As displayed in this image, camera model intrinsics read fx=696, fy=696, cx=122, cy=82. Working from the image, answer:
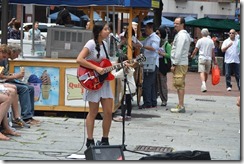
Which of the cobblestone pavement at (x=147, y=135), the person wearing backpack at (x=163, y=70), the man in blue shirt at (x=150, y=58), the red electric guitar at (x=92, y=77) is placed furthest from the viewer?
the person wearing backpack at (x=163, y=70)

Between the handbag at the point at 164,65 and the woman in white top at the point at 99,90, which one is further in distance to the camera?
the handbag at the point at 164,65

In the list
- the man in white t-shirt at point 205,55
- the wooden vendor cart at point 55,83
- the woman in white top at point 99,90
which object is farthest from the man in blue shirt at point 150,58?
the man in white t-shirt at point 205,55

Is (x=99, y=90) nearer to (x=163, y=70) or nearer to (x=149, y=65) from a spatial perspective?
(x=149, y=65)

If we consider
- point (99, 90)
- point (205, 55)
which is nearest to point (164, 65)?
point (205, 55)

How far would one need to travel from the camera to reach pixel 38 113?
39.2ft

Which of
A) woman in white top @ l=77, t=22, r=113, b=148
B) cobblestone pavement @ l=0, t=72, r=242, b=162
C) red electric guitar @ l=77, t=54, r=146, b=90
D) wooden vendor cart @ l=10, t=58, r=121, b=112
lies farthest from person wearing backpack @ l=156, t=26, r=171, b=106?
red electric guitar @ l=77, t=54, r=146, b=90

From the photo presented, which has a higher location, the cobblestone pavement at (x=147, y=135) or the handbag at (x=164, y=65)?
the handbag at (x=164, y=65)

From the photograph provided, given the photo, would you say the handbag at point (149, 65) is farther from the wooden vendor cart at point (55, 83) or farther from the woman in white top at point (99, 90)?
the woman in white top at point (99, 90)

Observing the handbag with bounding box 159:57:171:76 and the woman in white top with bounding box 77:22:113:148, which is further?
the handbag with bounding box 159:57:171:76

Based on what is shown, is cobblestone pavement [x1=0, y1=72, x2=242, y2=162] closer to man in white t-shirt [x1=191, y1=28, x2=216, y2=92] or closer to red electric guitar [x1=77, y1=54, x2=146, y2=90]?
red electric guitar [x1=77, y1=54, x2=146, y2=90]

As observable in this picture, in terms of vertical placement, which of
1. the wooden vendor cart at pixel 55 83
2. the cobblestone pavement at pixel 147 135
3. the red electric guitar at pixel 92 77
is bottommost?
the cobblestone pavement at pixel 147 135

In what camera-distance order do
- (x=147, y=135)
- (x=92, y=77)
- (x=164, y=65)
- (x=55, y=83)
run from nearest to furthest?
(x=92, y=77)
(x=147, y=135)
(x=55, y=83)
(x=164, y=65)

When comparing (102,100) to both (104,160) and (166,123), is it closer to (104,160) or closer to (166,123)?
(104,160)

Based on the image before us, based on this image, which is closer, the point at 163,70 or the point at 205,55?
the point at 163,70
